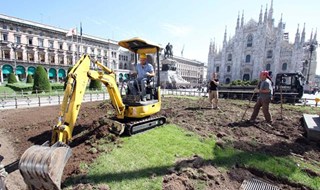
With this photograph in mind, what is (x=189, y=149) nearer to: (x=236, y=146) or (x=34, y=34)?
(x=236, y=146)

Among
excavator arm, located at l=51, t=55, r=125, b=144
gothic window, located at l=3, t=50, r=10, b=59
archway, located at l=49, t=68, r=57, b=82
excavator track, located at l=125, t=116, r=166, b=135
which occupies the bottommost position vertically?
excavator track, located at l=125, t=116, r=166, b=135

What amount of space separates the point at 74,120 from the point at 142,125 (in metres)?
2.56

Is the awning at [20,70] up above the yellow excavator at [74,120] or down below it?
above

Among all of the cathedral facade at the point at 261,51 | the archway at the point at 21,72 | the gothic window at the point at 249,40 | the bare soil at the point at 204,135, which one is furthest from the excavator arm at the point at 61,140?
the gothic window at the point at 249,40

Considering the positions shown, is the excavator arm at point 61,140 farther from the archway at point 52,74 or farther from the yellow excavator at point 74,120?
the archway at point 52,74

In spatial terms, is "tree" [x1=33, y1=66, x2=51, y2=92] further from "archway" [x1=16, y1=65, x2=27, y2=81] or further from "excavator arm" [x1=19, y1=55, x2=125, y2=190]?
"archway" [x1=16, y1=65, x2=27, y2=81]

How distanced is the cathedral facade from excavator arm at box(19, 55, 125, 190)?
6345 centimetres

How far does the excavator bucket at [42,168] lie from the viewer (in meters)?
2.89

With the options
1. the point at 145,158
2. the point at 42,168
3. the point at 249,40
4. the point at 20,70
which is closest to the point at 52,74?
the point at 20,70

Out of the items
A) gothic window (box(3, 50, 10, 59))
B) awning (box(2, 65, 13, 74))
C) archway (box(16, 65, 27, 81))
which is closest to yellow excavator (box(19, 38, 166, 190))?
awning (box(2, 65, 13, 74))

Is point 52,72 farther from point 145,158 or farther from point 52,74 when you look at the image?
point 145,158

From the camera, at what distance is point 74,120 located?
4.14m

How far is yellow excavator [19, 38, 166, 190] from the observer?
2951 millimetres

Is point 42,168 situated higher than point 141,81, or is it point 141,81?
point 141,81
